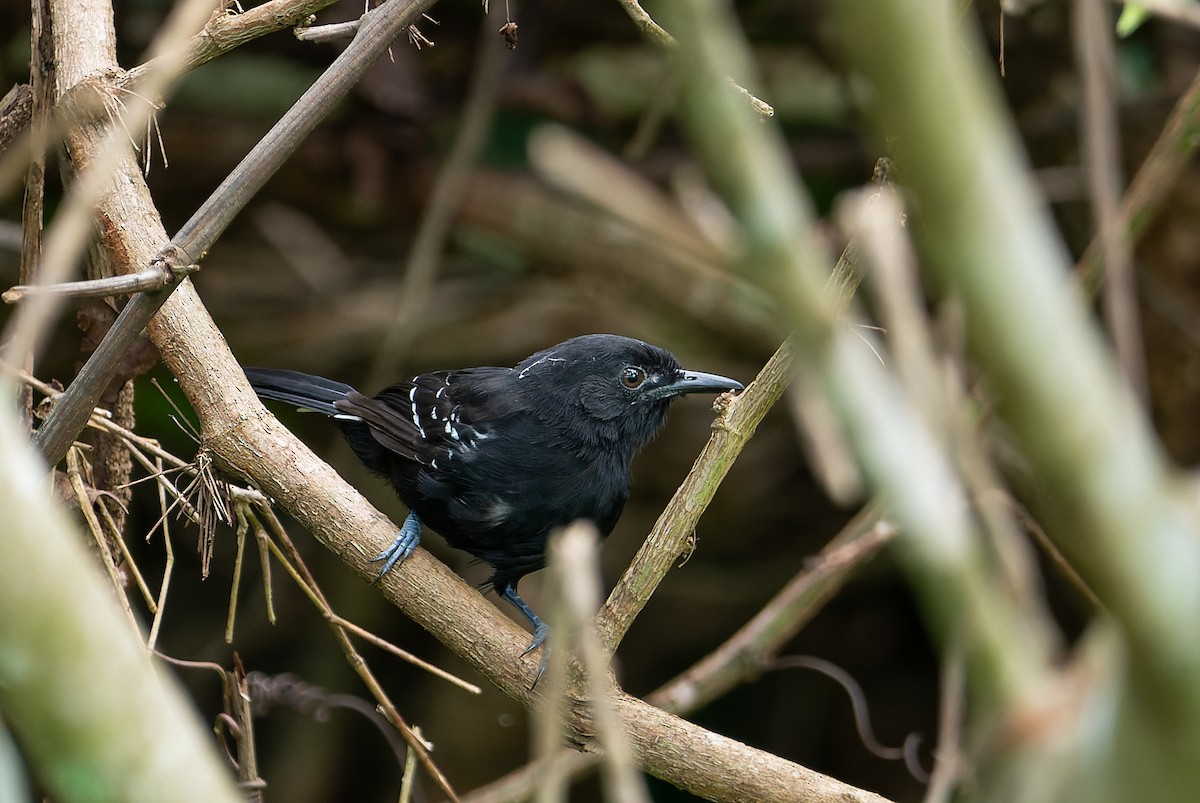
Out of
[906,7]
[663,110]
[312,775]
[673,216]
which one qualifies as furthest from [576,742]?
[312,775]

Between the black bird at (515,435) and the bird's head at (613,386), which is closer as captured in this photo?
the black bird at (515,435)

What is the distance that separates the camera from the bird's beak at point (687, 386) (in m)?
3.73

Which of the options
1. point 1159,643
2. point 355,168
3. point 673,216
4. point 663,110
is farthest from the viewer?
point 355,168

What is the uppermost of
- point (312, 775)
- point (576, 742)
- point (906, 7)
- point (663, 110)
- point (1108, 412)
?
point (663, 110)

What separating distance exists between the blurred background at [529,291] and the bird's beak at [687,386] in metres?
1.44

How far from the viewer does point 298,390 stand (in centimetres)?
390

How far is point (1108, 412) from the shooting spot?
0.68m

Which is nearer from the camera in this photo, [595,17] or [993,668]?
[993,668]

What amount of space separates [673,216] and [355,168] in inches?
189

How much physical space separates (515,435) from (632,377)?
0.45m

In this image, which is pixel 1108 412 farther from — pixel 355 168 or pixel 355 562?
pixel 355 168

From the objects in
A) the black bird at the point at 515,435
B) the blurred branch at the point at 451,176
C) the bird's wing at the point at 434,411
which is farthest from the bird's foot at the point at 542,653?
the blurred branch at the point at 451,176

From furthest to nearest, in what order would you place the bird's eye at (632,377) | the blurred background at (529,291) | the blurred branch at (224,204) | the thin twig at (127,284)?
1. the blurred background at (529,291)
2. the bird's eye at (632,377)
3. the blurred branch at (224,204)
4. the thin twig at (127,284)

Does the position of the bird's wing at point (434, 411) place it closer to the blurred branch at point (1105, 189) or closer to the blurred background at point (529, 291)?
the blurred background at point (529, 291)
